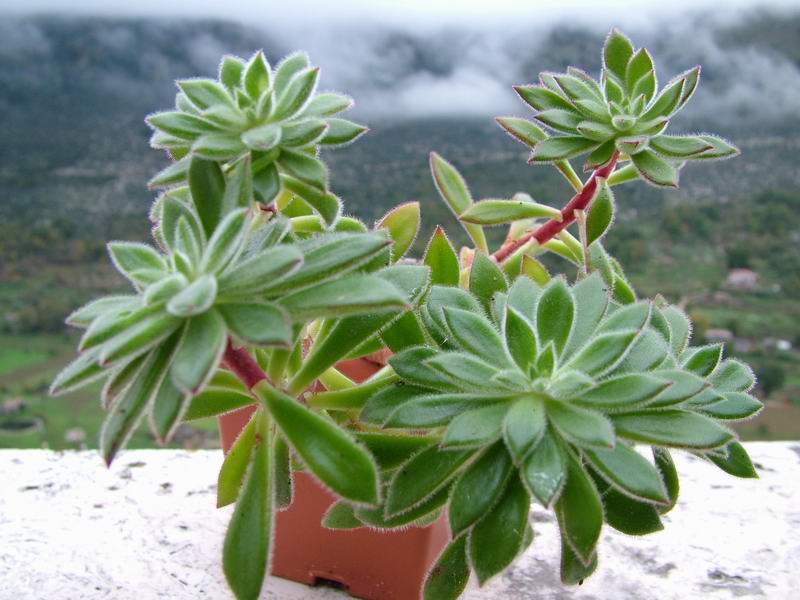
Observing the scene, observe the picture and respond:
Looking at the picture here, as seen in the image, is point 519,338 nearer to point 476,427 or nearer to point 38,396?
point 476,427

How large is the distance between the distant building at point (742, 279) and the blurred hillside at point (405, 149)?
0.24ft

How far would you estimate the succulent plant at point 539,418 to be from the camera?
583 millimetres

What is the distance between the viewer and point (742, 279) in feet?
19.4

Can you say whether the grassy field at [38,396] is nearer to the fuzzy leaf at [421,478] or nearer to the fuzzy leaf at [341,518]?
the fuzzy leaf at [341,518]

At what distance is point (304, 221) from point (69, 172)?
697 centimetres

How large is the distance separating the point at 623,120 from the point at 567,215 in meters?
0.17

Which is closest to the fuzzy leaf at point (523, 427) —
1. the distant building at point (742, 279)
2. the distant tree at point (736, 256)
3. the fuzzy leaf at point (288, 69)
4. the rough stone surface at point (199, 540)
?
the fuzzy leaf at point (288, 69)

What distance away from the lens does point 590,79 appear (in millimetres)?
938

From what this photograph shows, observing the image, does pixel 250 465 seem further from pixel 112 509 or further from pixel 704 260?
pixel 704 260

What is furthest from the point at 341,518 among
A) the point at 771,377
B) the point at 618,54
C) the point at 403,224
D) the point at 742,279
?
the point at 742,279

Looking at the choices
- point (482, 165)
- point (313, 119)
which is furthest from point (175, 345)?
A: point (482, 165)

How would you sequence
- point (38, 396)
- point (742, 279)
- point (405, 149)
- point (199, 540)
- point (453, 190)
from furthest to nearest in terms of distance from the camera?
point (742, 279) < point (38, 396) < point (405, 149) < point (199, 540) < point (453, 190)

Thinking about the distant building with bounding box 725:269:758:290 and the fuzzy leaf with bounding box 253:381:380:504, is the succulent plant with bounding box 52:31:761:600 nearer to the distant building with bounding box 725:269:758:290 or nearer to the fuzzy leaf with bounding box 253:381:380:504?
the fuzzy leaf with bounding box 253:381:380:504

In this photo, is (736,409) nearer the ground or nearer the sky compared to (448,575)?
nearer the sky
